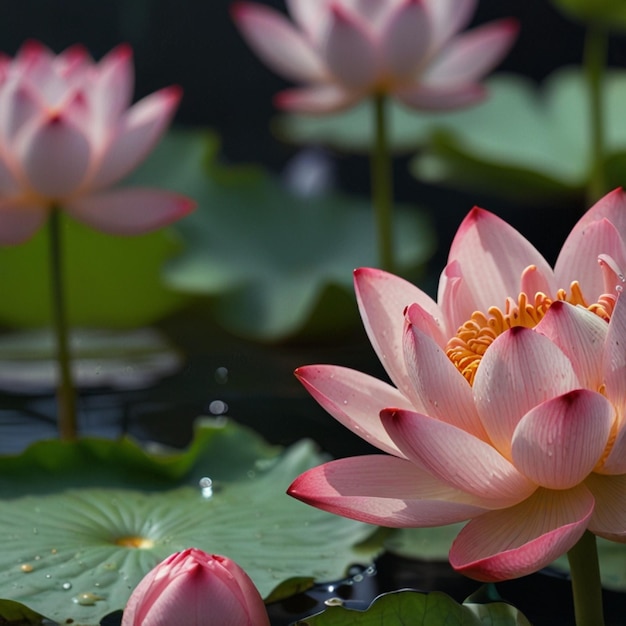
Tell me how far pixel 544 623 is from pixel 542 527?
0.75ft

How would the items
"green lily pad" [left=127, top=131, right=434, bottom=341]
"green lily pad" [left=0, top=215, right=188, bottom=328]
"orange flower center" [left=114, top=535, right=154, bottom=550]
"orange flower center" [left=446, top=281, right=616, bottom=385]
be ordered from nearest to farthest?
1. "orange flower center" [left=446, top=281, right=616, bottom=385]
2. "orange flower center" [left=114, top=535, right=154, bottom=550]
3. "green lily pad" [left=127, top=131, right=434, bottom=341]
4. "green lily pad" [left=0, top=215, right=188, bottom=328]

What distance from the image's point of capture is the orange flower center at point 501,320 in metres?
0.67

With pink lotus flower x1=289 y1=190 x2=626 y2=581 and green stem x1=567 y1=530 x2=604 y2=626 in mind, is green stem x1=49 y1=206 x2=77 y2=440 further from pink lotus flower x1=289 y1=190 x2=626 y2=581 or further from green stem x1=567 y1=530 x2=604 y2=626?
green stem x1=567 y1=530 x2=604 y2=626

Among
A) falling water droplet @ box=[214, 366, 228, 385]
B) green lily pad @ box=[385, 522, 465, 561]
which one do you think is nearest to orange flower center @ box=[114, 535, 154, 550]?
green lily pad @ box=[385, 522, 465, 561]

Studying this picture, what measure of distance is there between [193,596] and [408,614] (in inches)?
5.3

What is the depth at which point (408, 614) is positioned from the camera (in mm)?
645

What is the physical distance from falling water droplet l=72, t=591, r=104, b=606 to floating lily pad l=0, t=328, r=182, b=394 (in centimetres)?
63

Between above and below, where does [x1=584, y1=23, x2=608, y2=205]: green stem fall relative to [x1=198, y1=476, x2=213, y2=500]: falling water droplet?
above

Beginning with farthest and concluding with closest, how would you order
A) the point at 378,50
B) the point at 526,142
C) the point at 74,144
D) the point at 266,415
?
the point at 526,142 < the point at 378,50 < the point at 266,415 < the point at 74,144

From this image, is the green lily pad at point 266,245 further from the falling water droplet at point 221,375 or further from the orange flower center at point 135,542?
the orange flower center at point 135,542

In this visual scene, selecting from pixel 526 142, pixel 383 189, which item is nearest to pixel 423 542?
pixel 383 189

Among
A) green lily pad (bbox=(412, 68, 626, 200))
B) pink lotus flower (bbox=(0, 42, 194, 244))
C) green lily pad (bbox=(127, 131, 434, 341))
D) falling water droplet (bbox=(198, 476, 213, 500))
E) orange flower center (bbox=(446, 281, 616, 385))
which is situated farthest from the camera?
green lily pad (bbox=(412, 68, 626, 200))

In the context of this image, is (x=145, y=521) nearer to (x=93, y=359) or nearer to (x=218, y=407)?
(x=218, y=407)

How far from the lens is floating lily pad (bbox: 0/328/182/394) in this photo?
4.56 ft
